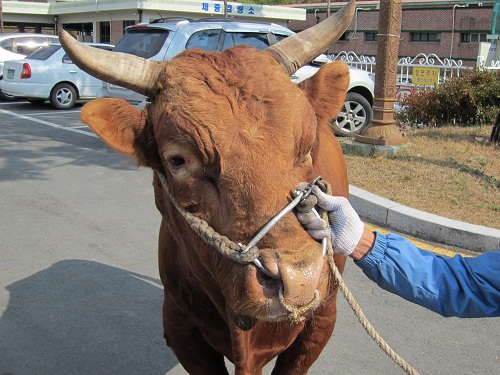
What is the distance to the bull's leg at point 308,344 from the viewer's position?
123 inches

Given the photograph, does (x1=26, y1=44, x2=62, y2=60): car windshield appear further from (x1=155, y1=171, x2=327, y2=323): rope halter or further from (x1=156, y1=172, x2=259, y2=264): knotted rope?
(x1=155, y1=171, x2=327, y2=323): rope halter

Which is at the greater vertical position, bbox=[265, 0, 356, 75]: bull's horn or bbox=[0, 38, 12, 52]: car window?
bbox=[0, 38, 12, 52]: car window

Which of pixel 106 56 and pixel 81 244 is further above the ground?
pixel 106 56

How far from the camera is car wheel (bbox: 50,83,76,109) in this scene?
1577 centimetres

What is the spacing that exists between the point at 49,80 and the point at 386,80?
33.7ft

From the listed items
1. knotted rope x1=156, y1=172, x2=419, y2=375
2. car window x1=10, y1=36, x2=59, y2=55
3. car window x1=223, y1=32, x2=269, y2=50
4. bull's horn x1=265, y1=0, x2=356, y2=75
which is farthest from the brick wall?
knotted rope x1=156, y1=172, x2=419, y2=375

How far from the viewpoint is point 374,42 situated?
41031 mm

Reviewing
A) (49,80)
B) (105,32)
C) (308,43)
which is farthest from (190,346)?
(105,32)

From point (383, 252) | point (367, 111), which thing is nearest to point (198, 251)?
point (383, 252)

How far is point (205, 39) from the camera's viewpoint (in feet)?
33.9

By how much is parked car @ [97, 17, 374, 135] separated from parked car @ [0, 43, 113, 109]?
4858 mm

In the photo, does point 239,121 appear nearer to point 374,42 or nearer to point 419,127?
point 419,127

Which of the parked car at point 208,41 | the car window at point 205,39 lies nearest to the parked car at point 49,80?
the parked car at point 208,41

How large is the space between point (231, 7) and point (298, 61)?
2804 cm
